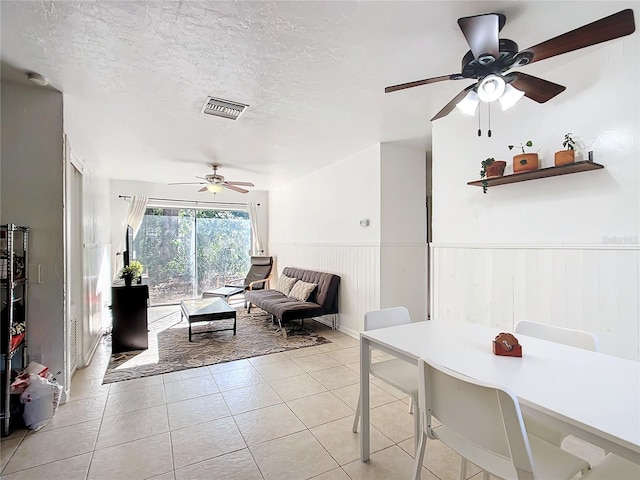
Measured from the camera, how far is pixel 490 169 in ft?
8.40

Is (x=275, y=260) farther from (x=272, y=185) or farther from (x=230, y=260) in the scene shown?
(x=272, y=185)

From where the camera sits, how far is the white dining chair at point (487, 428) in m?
1.00

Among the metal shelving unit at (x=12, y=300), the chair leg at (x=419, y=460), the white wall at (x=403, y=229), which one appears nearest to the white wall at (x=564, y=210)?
the white wall at (x=403, y=229)

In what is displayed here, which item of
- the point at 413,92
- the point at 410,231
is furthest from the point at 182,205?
the point at 413,92

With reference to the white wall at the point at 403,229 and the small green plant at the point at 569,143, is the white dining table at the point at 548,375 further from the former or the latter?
the white wall at the point at 403,229

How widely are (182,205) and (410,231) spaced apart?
4.73 m

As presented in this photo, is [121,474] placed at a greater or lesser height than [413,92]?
lesser

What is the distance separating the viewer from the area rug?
333cm

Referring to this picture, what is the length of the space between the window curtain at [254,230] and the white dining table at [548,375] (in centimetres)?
571

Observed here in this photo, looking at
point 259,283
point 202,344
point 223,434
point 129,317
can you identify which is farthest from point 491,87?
point 259,283

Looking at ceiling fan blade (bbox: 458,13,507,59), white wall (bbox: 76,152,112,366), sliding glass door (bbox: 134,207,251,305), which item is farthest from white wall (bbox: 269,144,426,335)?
white wall (bbox: 76,152,112,366)

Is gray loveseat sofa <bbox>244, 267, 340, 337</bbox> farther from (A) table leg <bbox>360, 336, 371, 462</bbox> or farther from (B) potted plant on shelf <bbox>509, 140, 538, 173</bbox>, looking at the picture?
(B) potted plant on shelf <bbox>509, 140, 538, 173</bbox>

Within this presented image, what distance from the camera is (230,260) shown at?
285 inches

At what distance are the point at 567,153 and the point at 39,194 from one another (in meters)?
3.77
